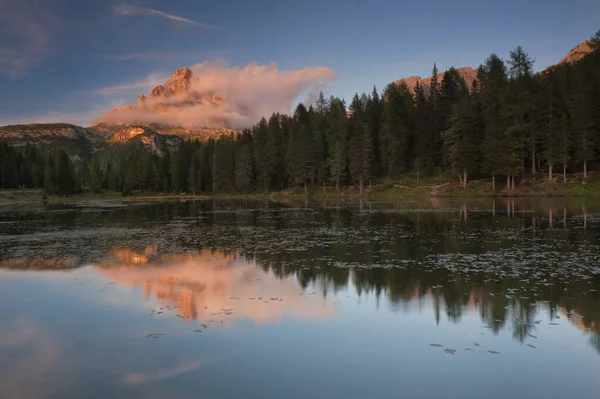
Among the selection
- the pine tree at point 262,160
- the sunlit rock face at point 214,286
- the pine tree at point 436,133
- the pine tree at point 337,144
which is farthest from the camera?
the pine tree at point 262,160

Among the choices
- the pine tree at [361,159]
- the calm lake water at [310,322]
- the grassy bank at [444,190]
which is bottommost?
the calm lake water at [310,322]

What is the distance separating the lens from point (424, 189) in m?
88.2

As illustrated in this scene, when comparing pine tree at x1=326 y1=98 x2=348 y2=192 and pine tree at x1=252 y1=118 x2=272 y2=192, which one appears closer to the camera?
pine tree at x1=326 y1=98 x2=348 y2=192

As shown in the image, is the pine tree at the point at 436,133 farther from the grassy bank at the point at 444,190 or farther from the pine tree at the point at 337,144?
the pine tree at the point at 337,144

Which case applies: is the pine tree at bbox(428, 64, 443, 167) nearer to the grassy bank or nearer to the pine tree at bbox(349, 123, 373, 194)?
the grassy bank

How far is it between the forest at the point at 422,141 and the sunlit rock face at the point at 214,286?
217 ft

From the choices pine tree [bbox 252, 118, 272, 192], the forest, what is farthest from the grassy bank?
pine tree [bbox 252, 118, 272, 192]

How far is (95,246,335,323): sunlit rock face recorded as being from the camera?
49.2ft

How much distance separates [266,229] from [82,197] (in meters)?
152

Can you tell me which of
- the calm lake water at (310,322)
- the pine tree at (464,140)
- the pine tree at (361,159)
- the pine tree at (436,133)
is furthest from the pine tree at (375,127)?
the calm lake water at (310,322)

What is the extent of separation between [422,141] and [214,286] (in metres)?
86.5

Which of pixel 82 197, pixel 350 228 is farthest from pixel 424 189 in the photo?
pixel 82 197

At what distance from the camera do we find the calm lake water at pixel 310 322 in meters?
9.68

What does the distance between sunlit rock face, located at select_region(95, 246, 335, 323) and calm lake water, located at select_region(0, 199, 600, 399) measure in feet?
0.31
